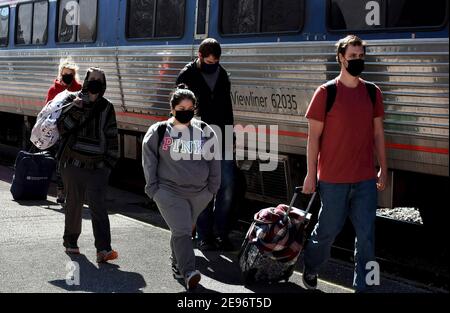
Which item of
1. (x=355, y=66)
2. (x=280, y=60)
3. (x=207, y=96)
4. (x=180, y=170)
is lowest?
(x=180, y=170)

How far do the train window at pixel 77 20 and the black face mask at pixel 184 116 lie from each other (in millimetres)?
5353

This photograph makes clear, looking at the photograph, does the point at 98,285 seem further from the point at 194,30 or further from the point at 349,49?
the point at 194,30

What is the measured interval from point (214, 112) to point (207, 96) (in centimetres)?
15

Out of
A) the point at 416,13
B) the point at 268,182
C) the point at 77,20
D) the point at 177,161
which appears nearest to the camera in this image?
the point at 177,161

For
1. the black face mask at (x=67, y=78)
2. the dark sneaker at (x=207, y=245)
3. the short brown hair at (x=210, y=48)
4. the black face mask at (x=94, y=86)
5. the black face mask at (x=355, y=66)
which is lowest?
the dark sneaker at (x=207, y=245)

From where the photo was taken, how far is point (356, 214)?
522 centimetres

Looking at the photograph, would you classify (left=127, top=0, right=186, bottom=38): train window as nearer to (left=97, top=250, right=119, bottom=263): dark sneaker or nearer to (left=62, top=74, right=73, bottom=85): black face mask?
(left=62, top=74, right=73, bottom=85): black face mask

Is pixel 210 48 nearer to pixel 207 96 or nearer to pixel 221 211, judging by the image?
pixel 207 96

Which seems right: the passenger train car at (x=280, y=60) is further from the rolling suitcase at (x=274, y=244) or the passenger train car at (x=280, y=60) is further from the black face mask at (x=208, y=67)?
the rolling suitcase at (x=274, y=244)

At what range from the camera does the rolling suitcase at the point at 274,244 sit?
5.56 m

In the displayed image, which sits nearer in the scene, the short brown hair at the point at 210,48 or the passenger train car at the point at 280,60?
the passenger train car at the point at 280,60

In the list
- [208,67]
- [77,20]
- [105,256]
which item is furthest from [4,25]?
[105,256]

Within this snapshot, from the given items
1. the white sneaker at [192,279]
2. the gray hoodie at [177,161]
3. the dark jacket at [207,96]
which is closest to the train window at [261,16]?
the dark jacket at [207,96]

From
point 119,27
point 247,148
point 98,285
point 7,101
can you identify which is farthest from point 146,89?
Result: point 7,101
